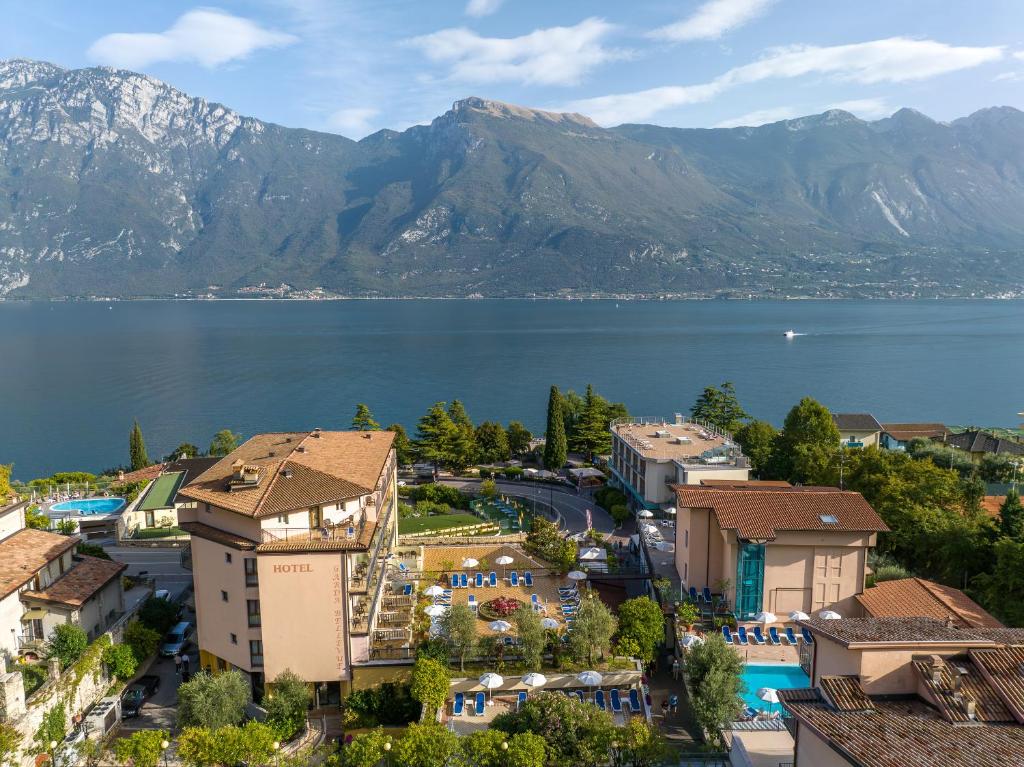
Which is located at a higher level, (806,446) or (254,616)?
(254,616)

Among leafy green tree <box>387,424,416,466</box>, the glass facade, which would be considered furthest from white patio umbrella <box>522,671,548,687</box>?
leafy green tree <box>387,424,416,466</box>

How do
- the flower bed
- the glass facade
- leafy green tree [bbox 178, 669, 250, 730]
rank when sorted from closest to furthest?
leafy green tree [bbox 178, 669, 250, 730] → the glass facade → the flower bed

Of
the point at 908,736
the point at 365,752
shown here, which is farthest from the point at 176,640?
the point at 908,736

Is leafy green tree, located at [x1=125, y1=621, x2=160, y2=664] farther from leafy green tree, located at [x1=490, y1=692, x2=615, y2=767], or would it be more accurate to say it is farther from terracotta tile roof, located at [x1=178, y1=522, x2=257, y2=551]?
leafy green tree, located at [x1=490, y1=692, x2=615, y2=767]

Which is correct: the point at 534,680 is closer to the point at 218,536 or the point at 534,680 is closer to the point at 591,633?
the point at 591,633

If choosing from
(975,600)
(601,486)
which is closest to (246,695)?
(975,600)

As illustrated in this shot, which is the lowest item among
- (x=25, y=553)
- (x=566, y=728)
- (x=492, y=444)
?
(x=492, y=444)

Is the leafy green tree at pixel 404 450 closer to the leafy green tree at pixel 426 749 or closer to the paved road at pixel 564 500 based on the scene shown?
the paved road at pixel 564 500
